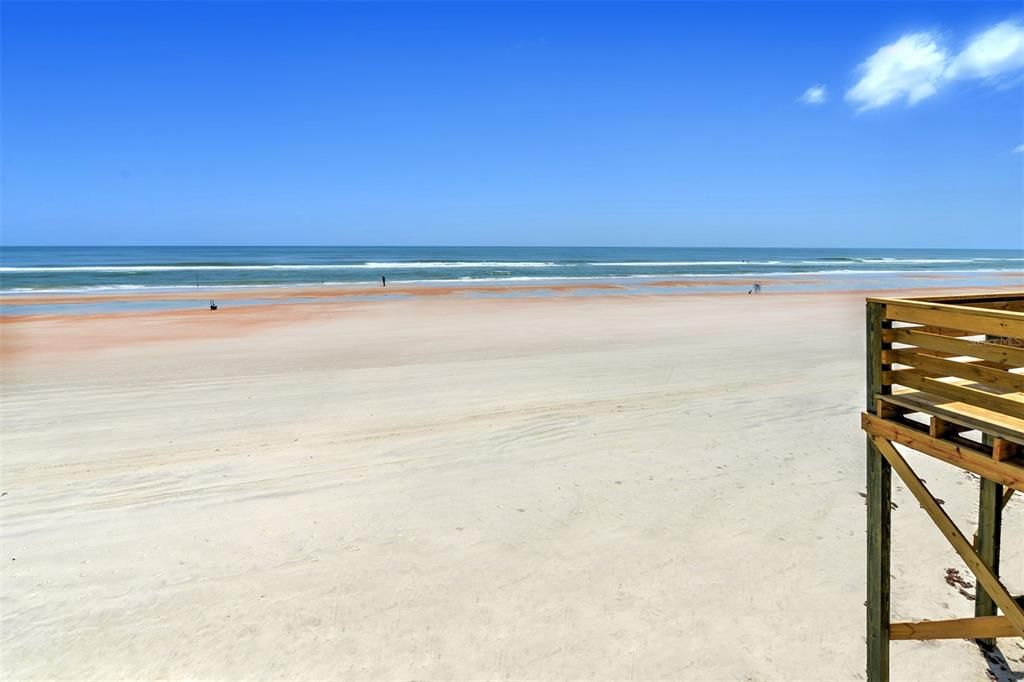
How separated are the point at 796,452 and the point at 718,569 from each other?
3453mm

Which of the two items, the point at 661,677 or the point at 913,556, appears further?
the point at 913,556

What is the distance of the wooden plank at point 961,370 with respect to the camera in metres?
3.55

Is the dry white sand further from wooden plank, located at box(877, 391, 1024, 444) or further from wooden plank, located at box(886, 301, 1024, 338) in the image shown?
wooden plank, located at box(886, 301, 1024, 338)

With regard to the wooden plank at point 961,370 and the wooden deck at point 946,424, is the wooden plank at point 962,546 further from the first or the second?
the wooden plank at point 961,370

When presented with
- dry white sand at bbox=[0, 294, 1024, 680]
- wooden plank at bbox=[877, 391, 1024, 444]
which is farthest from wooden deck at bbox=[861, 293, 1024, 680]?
dry white sand at bbox=[0, 294, 1024, 680]

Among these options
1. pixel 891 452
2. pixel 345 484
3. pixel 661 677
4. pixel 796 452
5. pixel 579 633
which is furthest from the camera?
pixel 796 452

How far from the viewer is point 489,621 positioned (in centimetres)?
483

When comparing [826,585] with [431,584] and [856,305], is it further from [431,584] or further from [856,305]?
[856,305]

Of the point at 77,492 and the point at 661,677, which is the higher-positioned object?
the point at 77,492

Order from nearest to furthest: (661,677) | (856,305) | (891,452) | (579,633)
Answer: (891,452), (661,677), (579,633), (856,305)

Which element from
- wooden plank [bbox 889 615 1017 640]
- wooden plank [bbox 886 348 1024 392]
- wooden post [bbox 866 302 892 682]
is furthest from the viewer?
wooden post [bbox 866 302 892 682]

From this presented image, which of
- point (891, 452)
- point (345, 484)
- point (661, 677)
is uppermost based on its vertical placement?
point (891, 452)

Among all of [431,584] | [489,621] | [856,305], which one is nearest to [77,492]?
[431,584]

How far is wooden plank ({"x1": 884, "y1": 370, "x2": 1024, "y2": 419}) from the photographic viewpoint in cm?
350
